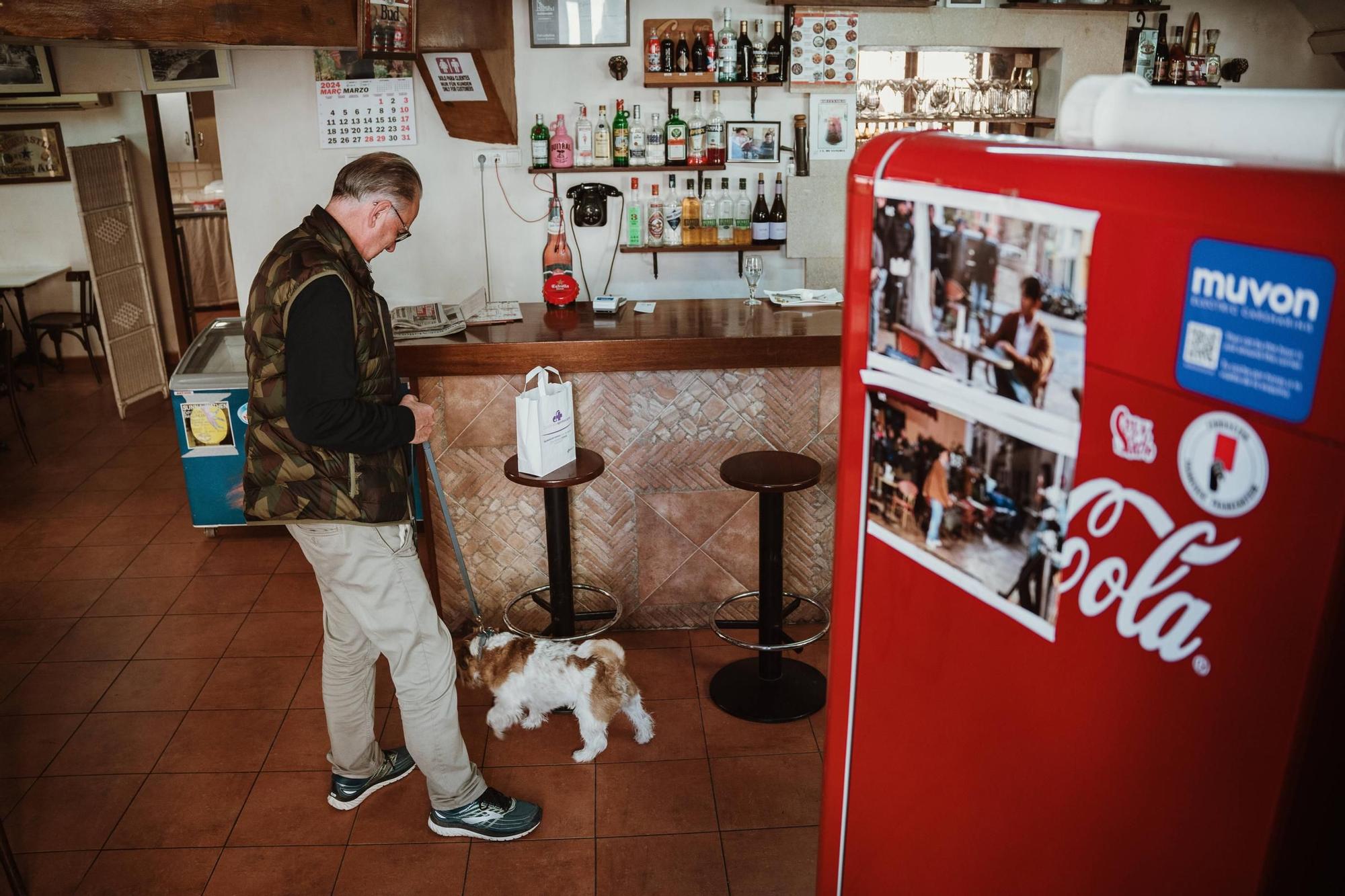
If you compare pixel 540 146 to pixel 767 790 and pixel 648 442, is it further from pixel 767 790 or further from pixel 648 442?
pixel 767 790

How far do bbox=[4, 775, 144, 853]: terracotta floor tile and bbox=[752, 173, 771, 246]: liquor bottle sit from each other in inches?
148

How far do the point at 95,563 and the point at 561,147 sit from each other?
3101 mm

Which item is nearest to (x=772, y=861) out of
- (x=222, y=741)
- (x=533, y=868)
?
(x=533, y=868)

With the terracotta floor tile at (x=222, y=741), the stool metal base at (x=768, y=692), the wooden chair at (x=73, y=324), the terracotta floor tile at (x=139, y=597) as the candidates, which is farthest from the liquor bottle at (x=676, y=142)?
the wooden chair at (x=73, y=324)

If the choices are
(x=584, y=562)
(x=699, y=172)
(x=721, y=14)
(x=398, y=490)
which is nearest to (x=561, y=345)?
(x=584, y=562)

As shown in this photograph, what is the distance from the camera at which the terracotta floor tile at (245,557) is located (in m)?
4.94

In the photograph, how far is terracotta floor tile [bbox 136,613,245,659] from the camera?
419 cm

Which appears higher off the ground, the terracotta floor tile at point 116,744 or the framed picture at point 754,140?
the framed picture at point 754,140

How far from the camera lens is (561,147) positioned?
5363 mm

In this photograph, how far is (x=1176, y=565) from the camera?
1230mm

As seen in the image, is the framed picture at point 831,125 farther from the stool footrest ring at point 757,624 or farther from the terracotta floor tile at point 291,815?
the terracotta floor tile at point 291,815

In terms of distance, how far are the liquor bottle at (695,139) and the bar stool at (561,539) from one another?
2221 millimetres

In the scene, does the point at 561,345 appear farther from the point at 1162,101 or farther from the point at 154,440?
the point at 154,440

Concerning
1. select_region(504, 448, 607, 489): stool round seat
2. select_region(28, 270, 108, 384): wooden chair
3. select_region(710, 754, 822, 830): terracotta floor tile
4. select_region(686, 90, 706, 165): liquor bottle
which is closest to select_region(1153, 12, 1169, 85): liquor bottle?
select_region(686, 90, 706, 165): liquor bottle
